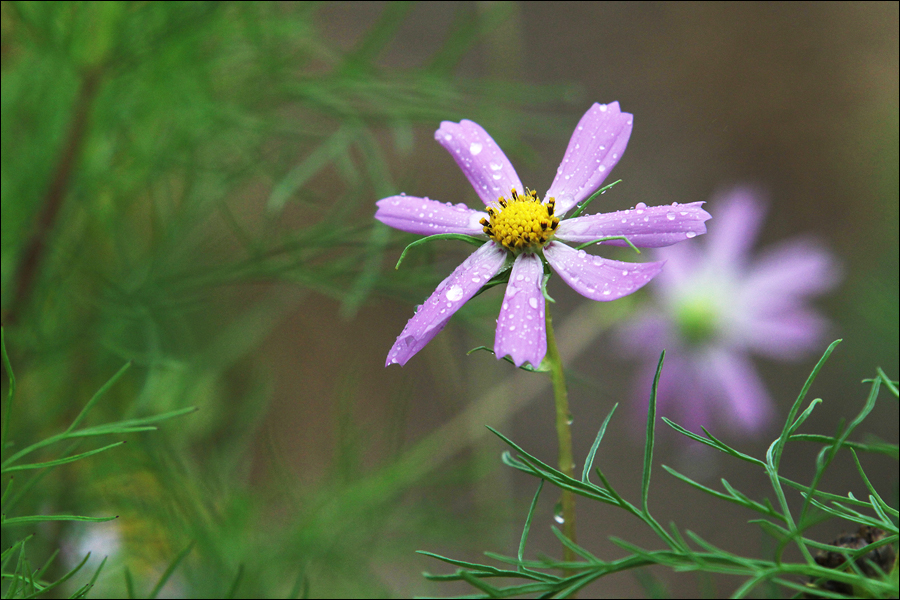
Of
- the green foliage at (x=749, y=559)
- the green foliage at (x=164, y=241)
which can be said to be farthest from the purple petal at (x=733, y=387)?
the green foliage at (x=749, y=559)

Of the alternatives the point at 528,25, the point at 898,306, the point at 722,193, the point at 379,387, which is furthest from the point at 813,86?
the point at 379,387

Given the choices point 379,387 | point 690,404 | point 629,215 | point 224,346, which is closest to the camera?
point 629,215

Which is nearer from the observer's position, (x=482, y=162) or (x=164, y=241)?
(x=482, y=162)

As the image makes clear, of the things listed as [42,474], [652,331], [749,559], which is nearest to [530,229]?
[749,559]

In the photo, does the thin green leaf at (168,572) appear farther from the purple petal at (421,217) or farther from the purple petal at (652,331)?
the purple petal at (652,331)

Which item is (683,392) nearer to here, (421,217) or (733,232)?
(733,232)

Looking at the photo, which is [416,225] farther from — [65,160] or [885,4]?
[885,4]

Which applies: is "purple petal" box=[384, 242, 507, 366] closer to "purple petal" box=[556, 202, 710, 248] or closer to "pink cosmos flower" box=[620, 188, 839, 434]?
"purple petal" box=[556, 202, 710, 248]

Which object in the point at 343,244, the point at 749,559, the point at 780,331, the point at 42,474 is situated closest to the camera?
the point at 749,559
